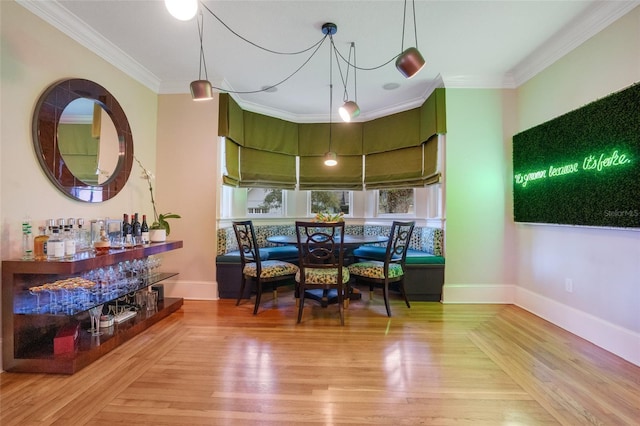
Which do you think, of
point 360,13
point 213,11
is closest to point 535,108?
point 360,13

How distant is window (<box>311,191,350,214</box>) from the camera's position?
5129 mm

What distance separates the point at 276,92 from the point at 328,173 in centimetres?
152

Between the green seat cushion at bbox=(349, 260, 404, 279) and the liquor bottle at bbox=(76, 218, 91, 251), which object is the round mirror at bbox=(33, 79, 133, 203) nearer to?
the liquor bottle at bbox=(76, 218, 91, 251)

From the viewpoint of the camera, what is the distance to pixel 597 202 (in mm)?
2348

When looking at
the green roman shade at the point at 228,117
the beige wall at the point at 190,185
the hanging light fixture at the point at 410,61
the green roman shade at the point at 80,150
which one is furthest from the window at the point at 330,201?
the green roman shade at the point at 80,150

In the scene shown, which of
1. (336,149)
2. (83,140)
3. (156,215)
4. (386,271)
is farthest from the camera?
(336,149)

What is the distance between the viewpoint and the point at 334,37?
2793 millimetres

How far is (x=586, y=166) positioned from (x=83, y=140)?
14.3ft

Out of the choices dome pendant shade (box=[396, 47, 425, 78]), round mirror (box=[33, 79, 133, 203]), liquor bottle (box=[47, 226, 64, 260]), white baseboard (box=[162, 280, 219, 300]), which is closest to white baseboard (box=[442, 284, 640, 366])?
dome pendant shade (box=[396, 47, 425, 78])

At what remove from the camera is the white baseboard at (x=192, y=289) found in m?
3.66

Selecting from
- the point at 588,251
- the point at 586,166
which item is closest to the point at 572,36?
the point at 586,166

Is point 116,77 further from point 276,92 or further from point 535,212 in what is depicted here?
point 535,212

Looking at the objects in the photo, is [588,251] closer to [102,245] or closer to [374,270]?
[374,270]

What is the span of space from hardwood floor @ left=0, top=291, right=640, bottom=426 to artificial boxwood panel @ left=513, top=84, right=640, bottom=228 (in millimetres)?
1095
